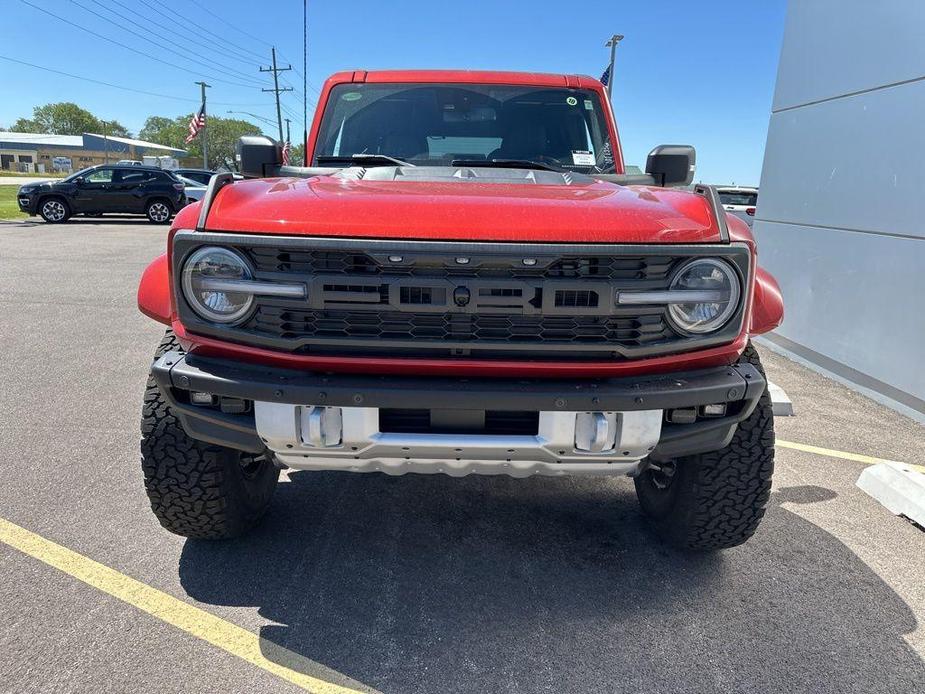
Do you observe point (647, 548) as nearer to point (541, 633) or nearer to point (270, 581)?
point (541, 633)

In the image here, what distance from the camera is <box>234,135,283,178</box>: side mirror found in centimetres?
323

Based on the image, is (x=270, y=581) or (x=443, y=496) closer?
(x=270, y=581)

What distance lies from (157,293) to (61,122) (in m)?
148

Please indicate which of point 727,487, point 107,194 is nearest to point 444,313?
point 727,487

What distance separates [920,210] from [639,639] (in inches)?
174

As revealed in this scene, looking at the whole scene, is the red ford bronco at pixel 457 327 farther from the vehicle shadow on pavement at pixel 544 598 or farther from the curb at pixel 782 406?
the curb at pixel 782 406

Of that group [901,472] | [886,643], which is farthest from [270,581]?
[901,472]

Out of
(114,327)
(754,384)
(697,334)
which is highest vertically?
(697,334)

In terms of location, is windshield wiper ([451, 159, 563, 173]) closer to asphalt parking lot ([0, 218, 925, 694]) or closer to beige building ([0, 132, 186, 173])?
asphalt parking lot ([0, 218, 925, 694])

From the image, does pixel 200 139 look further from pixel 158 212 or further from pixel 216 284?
pixel 216 284

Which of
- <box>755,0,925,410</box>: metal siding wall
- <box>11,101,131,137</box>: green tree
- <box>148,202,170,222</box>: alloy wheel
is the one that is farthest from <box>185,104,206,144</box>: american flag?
<box>11,101,131,137</box>: green tree

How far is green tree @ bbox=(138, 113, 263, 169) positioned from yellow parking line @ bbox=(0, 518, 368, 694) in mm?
96205

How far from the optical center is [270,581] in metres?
2.52

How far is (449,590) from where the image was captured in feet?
8.19
